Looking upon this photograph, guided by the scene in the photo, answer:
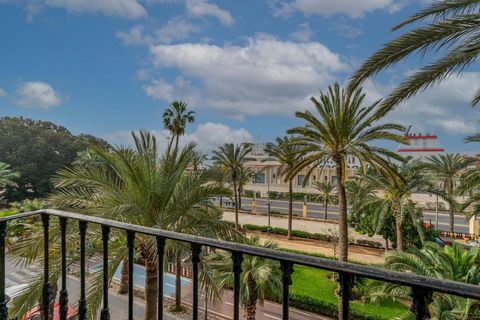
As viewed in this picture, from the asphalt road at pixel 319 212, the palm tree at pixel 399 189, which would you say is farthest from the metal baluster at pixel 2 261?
the asphalt road at pixel 319 212

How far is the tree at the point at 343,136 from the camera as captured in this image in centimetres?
1240

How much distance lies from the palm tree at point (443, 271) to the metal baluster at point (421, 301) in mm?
6673

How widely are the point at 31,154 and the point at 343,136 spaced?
4200 cm

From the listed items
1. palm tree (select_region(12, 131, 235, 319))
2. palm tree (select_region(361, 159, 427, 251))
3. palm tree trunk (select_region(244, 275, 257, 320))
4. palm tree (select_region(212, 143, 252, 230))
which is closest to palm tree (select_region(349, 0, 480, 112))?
palm tree (select_region(12, 131, 235, 319))

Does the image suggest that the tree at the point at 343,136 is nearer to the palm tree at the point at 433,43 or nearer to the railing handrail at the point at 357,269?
the palm tree at the point at 433,43

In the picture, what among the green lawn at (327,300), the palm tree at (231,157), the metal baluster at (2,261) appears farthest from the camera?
the palm tree at (231,157)

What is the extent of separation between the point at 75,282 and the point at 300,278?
1120 cm

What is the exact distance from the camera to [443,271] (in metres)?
8.03

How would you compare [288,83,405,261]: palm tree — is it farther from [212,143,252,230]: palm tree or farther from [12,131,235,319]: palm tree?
[212,143,252,230]: palm tree

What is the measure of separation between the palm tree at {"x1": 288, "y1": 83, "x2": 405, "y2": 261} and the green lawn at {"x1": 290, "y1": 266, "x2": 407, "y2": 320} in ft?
6.59

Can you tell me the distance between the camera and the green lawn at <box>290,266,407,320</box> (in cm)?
1184

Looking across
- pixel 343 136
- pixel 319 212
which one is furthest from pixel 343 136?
pixel 319 212

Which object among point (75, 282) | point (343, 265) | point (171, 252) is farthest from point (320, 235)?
point (343, 265)

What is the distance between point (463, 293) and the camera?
37.3 inches
